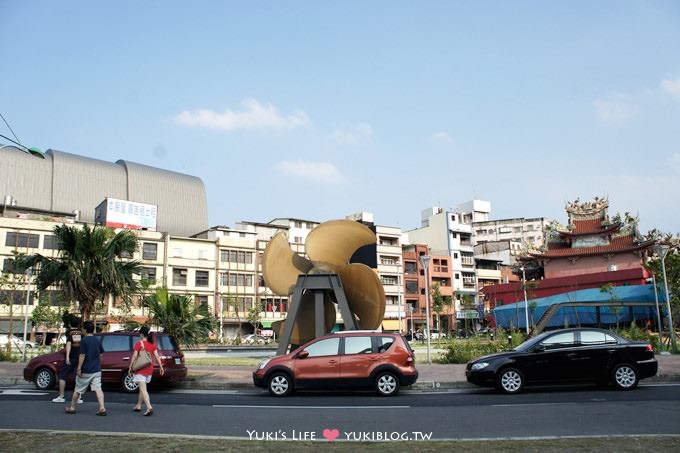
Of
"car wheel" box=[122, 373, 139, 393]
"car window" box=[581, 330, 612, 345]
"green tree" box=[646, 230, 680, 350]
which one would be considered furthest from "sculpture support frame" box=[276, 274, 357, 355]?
"green tree" box=[646, 230, 680, 350]

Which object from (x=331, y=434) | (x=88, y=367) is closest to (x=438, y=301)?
(x=88, y=367)

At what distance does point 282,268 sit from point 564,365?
12.6 metres

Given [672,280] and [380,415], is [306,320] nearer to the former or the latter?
[380,415]

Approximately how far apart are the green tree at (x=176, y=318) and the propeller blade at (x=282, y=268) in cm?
442

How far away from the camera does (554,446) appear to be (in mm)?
7039

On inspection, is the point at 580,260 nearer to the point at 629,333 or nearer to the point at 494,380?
the point at 629,333

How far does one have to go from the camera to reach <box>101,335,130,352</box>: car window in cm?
1530

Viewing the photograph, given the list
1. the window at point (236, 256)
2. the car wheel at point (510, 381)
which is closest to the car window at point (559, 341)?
the car wheel at point (510, 381)

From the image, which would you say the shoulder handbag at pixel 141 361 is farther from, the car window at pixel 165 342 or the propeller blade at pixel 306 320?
the propeller blade at pixel 306 320

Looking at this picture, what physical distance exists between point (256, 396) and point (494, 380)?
5.68 m

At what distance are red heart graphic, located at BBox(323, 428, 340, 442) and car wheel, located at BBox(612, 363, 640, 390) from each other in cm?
805

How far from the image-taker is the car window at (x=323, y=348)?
13.5 metres

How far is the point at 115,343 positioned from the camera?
50.4ft

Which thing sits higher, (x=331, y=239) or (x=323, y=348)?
(x=331, y=239)
